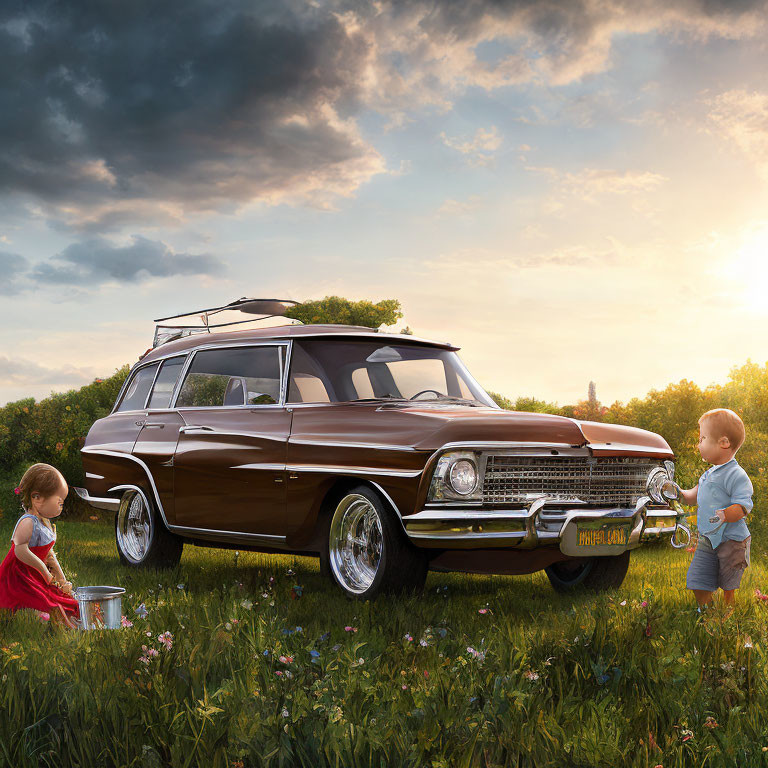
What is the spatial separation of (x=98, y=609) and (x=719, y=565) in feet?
12.6

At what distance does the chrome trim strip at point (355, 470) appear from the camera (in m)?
5.89

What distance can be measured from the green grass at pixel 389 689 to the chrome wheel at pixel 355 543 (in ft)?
1.33

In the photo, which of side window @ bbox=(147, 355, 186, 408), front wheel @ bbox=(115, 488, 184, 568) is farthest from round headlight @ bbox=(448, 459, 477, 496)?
side window @ bbox=(147, 355, 186, 408)

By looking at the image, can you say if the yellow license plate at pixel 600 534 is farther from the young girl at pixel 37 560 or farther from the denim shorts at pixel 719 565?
the young girl at pixel 37 560

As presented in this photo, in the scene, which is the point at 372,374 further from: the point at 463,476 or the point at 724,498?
the point at 724,498

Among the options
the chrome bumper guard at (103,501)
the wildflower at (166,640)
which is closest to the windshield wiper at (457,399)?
the wildflower at (166,640)

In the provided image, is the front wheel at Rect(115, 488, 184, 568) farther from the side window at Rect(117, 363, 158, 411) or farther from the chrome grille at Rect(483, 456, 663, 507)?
the chrome grille at Rect(483, 456, 663, 507)

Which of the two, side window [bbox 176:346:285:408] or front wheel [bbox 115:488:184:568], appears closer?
side window [bbox 176:346:285:408]

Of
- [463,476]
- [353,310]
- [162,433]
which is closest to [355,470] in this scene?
[463,476]

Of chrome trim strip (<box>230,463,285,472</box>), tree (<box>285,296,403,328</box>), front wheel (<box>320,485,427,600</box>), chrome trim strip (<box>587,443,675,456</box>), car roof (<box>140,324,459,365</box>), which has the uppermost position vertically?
tree (<box>285,296,403,328</box>)

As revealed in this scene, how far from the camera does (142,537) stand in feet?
29.3

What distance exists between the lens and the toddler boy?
587 centimetres

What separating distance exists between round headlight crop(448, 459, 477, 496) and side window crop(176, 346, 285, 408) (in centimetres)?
204

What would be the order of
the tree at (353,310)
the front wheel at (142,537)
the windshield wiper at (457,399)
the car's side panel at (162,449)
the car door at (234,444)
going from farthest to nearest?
the tree at (353,310) → the front wheel at (142,537) → the car's side panel at (162,449) → the windshield wiper at (457,399) → the car door at (234,444)
